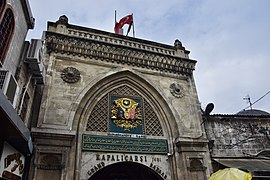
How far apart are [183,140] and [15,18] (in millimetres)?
7039

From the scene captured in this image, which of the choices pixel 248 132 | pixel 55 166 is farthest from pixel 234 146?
pixel 55 166

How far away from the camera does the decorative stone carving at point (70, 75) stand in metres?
8.59

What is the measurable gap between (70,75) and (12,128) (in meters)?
4.57

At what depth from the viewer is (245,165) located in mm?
8711

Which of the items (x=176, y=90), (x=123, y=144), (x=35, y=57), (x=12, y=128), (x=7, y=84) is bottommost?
(x=12, y=128)

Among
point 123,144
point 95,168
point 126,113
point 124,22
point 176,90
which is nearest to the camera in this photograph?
point 95,168

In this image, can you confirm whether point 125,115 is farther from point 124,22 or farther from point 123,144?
point 124,22

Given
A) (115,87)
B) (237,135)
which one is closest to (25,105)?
(115,87)

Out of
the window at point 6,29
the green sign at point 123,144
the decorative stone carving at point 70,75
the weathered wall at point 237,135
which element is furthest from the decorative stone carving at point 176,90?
the window at point 6,29

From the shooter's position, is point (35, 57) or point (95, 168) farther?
point (95, 168)

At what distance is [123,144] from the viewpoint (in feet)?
27.0

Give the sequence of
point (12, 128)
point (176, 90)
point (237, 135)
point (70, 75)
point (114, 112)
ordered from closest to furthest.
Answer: point (12, 128) → point (70, 75) → point (114, 112) → point (176, 90) → point (237, 135)

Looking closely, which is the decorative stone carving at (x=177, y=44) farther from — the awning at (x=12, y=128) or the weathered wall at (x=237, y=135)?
the awning at (x=12, y=128)

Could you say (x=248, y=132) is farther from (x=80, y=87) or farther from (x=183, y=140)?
(x=80, y=87)
